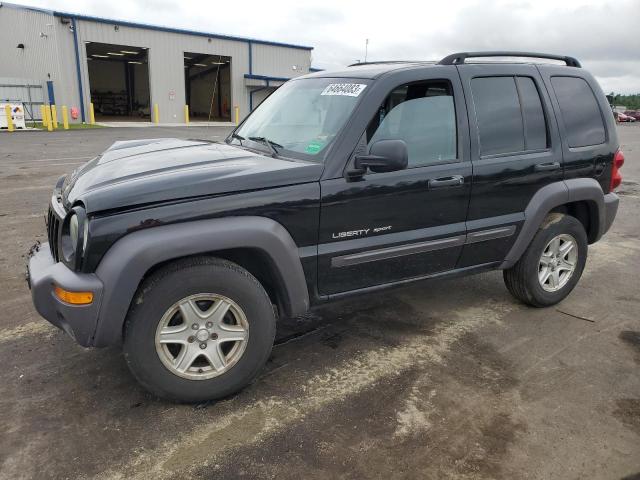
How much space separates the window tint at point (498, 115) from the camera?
349cm

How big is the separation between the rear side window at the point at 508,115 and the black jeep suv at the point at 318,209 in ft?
0.04

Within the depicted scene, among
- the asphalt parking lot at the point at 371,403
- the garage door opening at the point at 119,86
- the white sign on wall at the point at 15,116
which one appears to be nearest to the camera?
the asphalt parking lot at the point at 371,403

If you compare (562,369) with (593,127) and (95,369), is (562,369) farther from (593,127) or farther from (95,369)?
(95,369)

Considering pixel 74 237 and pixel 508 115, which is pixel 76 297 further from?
pixel 508 115

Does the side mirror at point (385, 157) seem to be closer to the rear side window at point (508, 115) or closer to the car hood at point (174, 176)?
the car hood at point (174, 176)

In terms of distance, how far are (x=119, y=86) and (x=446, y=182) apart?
48108 millimetres

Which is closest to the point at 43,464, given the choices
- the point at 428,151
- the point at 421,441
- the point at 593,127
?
the point at 421,441

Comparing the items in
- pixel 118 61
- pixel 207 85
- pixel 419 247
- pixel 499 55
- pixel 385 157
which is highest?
pixel 118 61

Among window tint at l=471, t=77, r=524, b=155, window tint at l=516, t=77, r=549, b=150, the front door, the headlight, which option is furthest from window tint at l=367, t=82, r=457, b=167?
the headlight

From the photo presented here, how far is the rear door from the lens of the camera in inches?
137

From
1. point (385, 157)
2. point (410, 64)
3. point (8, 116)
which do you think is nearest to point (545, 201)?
point (410, 64)

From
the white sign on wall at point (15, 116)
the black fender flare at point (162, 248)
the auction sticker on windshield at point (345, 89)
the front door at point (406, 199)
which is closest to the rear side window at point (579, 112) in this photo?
the front door at point (406, 199)

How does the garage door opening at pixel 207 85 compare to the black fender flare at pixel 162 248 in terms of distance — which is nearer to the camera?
the black fender flare at pixel 162 248

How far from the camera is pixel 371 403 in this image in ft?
9.34
